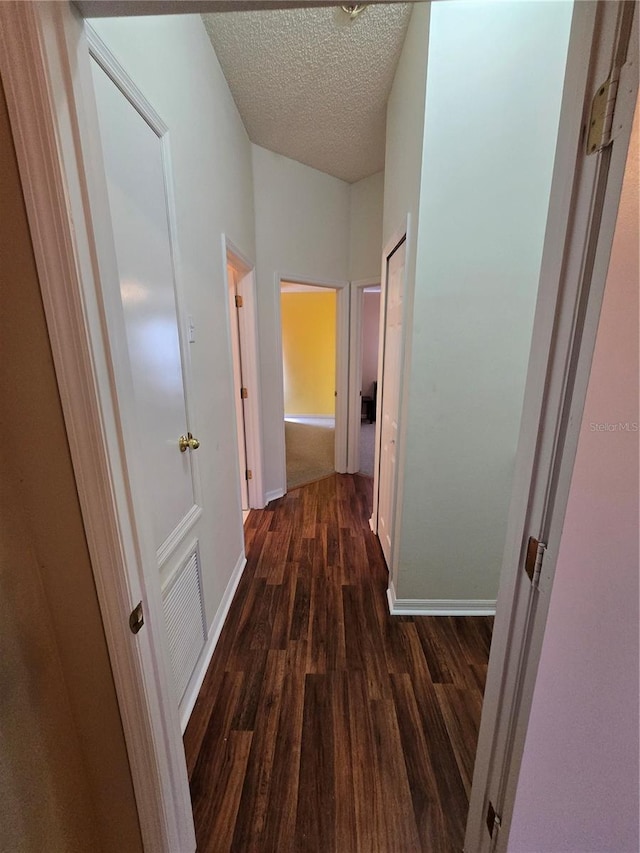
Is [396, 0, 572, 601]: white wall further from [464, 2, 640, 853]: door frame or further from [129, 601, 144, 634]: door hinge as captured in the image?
[129, 601, 144, 634]: door hinge

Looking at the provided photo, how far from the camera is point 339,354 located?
355 cm

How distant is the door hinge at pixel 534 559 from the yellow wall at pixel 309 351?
5582 millimetres

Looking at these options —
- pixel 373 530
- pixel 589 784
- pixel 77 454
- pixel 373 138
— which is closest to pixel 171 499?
pixel 77 454

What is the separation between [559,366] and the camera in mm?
612

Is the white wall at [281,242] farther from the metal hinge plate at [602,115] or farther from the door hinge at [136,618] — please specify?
the metal hinge plate at [602,115]

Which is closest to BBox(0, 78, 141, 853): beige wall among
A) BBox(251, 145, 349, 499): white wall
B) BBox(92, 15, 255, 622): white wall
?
BBox(92, 15, 255, 622): white wall

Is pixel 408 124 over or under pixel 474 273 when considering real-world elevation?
over

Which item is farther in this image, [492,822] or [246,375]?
[246,375]

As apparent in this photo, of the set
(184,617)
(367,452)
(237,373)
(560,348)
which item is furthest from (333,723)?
(367,452)

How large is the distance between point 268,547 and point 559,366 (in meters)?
2.37

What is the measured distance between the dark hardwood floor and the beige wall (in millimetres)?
536

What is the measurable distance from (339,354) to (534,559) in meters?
3.05

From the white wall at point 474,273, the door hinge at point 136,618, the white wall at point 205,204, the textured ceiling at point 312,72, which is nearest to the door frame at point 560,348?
the door hinge at point 136,618

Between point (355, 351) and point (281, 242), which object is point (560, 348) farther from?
point (355, 351)
